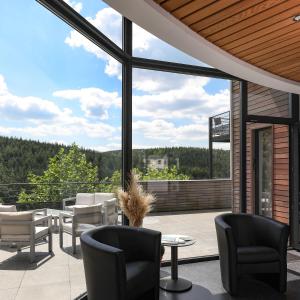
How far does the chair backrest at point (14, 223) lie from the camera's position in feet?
8.98

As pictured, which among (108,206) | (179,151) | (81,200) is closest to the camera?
(81,200)

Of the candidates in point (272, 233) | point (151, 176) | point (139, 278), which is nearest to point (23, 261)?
point (139, 278)

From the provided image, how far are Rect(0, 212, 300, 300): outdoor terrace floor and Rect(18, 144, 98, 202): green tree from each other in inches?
19.8

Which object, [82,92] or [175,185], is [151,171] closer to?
[175,185]

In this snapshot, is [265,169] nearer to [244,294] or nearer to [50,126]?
[244,294]

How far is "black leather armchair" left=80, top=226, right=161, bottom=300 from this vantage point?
2.67m

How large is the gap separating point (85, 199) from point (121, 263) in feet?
3.62

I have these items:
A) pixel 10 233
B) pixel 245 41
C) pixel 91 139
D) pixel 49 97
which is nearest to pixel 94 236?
pixel 10 233

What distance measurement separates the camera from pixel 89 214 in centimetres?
367

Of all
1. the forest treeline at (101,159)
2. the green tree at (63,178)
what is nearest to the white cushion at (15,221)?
the green tree at (63,178)

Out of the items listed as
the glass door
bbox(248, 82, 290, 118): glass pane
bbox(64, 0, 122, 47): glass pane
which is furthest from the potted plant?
bbox(248, 82, 290, 118): glass pane

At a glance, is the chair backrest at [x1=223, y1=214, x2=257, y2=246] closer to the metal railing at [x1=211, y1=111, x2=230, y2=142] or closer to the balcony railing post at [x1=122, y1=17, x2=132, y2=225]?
the metal railing at [x1=211, y1=111, x2=230, y2=142]

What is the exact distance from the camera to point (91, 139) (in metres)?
3.55

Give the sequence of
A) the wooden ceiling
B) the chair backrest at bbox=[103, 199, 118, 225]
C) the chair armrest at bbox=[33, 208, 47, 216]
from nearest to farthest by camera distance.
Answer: the wooden ceiling < the chair armrest at bbox=[33, 208, 47, 216] < the chair backrest at bbox=[103, 199, 118, 225]
